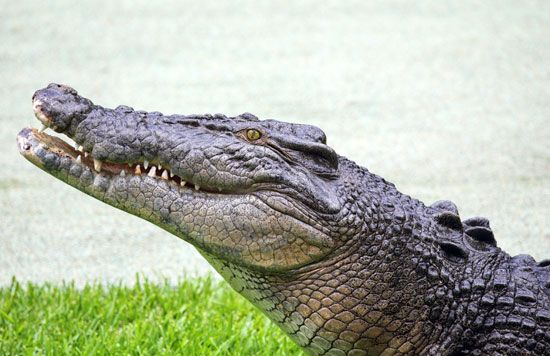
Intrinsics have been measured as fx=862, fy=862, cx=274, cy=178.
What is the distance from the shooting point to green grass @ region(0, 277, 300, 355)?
368cm

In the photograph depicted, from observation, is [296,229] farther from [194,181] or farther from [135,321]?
[135,321]

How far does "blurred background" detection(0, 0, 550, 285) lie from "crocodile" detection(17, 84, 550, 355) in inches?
86.7

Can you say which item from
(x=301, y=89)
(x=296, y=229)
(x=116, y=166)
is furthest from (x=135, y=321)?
(x=301, y=89)

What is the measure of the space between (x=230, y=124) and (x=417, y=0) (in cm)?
933

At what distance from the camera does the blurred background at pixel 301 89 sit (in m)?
5.39

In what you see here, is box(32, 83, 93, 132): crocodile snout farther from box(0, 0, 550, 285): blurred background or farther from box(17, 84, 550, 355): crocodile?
box(0, 0, 550, 285): blurred background

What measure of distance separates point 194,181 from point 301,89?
5.82m

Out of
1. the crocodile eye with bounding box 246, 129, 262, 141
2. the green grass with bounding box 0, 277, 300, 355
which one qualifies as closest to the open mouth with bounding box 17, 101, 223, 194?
the crocodile eye with bounding box 246, 129, 262, 141

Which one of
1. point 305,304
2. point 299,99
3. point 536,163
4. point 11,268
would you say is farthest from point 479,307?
point 299,99

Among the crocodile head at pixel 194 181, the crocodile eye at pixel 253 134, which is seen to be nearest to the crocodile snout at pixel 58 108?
the crocodile head at pixel 194 181

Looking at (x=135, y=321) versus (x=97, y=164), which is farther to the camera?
(x=135, y=321)

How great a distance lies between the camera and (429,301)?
8.61 ft

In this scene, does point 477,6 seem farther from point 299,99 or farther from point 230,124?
point 230,124

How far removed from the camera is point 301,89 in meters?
8.34
